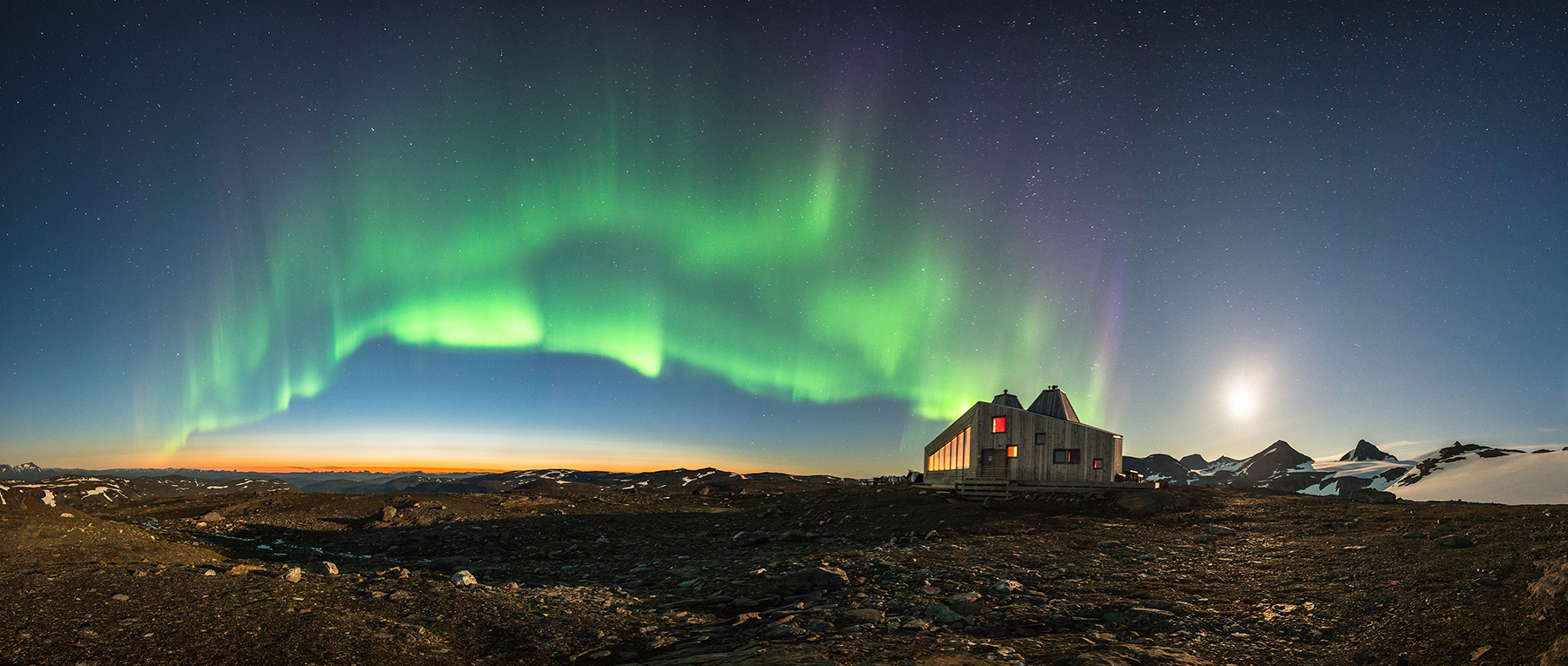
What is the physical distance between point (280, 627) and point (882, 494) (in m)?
30.3

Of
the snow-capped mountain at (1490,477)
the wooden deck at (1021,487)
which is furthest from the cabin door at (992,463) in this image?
the snow-capped mountain at (1490,477)

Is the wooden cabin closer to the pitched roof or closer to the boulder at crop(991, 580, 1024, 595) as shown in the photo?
the pitched roof

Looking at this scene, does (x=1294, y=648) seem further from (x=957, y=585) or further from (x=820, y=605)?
(x=820, y=605)

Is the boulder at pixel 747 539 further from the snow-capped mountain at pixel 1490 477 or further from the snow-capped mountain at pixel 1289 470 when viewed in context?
the snow-capped mountain at pixel 1289 470

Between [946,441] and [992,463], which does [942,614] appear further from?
[946,441]

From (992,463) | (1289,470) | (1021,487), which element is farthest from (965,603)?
(1289,470)

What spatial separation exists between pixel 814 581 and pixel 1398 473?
498ft

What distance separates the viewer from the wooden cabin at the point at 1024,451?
34.4m

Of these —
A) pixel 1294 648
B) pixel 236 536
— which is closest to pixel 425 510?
pixel 236 536

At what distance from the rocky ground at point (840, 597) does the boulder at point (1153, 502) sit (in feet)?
13.1

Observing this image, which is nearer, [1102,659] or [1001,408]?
[1102,659]

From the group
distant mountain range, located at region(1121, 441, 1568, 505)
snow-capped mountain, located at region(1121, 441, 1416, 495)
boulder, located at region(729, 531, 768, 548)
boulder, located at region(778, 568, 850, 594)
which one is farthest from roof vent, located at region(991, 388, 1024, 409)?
snow-capped mountain, located at region(1121, 441, 1416, 495)

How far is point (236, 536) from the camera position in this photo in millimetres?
23547

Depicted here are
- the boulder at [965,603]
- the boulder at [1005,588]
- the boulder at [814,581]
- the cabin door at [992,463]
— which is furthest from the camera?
the cabin door at [992,463]
